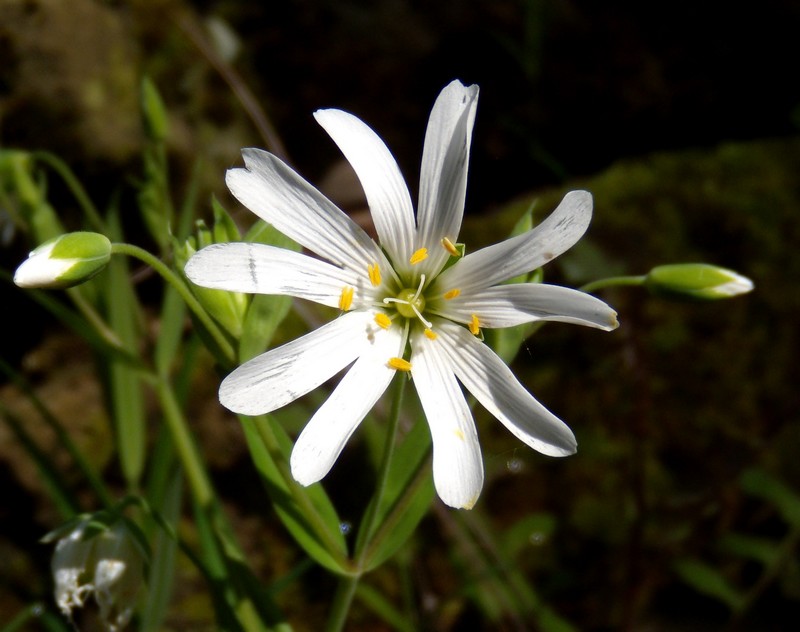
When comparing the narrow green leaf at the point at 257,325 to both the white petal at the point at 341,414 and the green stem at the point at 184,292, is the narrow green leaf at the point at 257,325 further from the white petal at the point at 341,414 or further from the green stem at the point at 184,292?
the white petal at the point at 341,414

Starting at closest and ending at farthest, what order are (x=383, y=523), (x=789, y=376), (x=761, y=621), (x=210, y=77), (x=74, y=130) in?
(x=383, y=523) < (x=761, y=621) < (x=789, y=376) < (x=74, y=130) < (x=210, y=77)

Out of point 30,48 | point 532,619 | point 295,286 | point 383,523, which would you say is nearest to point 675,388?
point 532,619

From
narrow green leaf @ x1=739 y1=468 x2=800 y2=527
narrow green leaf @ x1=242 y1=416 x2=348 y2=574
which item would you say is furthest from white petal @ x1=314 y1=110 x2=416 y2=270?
narrow green leaf @ x1=739 y1=468 x2=800 y2=527

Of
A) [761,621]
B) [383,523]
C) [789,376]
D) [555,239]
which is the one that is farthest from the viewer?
[789,376]

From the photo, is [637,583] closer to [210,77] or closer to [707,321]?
[707,321]

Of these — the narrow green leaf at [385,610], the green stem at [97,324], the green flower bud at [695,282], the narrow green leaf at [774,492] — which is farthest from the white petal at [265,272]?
the narrow green leaf at [774,492]
